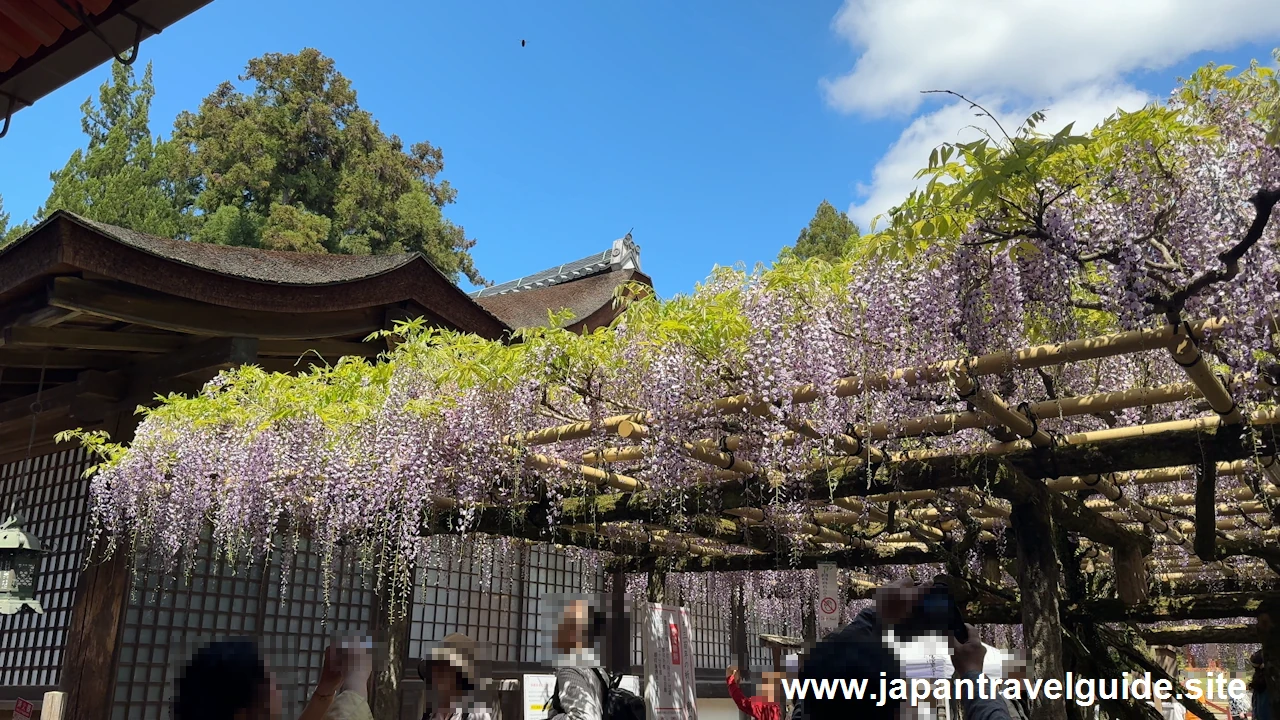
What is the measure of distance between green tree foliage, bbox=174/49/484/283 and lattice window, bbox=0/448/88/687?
35.3 ft

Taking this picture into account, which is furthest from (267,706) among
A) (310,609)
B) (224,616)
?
(310,609)

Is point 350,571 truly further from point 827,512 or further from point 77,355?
point 827,512

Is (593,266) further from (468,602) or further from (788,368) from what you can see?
(788,368)

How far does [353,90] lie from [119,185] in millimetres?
4927

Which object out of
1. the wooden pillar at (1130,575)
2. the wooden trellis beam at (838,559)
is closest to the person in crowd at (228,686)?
the wooden trellis beam at (838,559)

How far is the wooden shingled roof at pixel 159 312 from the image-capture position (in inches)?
188

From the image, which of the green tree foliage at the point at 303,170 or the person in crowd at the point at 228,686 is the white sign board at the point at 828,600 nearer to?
the person in crowd at the point at 228,686

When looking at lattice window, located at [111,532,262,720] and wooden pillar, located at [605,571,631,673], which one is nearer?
wooden pillar, located at [605,571,631,673]

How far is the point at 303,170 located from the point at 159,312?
45.4ft

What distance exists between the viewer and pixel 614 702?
8.72ft

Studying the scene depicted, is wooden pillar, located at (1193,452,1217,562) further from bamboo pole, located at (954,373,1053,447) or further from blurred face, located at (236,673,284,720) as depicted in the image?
blurred face, located at (236,673,284,720)

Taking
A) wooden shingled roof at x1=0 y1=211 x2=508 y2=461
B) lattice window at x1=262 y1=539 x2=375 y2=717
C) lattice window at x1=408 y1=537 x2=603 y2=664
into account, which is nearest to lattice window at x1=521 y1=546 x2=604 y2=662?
lattice window at x1=408 y1=537 x2=603 y2=664

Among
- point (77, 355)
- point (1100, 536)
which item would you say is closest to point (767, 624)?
point (1100, 536)

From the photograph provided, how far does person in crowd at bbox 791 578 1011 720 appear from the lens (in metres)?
2.05
